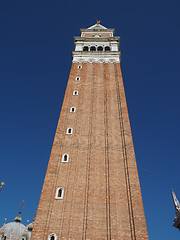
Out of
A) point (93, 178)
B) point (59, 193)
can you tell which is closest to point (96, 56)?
point (93, 178)

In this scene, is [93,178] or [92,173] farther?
[92,173]

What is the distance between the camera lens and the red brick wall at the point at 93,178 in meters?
12.2

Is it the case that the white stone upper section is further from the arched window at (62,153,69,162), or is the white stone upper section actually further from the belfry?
the arched window at (62,153,69,162)

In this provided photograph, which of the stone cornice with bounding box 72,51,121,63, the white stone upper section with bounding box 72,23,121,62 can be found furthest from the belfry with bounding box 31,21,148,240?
the white stone upper section with bounding box 72,23,121,62

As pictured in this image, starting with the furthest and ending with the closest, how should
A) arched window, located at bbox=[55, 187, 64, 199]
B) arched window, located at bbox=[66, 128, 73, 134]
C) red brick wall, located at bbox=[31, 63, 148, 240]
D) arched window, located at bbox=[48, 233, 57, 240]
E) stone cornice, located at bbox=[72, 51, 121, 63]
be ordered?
stone cornice, located at bbox=[72, 51, 121, 63], arched window, located at bbox=[66, 128, 73, 134], arched window, located at bbox=[55, 187, 64, 199], red brick wall, located at bbox=[31, 63, 148, 240], arched window, located at bbox=[48, 233, 57, 240]

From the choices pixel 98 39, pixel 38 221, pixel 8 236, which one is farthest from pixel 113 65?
pixel 8 236

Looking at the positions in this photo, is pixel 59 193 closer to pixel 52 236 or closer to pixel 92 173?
pixel 92 173

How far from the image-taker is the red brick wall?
480 inches

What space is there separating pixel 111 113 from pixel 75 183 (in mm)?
7477

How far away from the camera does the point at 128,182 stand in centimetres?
1436

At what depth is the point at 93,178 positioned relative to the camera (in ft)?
47.9

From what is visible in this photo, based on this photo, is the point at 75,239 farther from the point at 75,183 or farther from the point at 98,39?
the point at 98,39

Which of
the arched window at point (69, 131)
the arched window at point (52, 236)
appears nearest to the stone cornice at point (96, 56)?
the arched window at point (69, 131)

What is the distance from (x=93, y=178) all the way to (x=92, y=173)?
38cm
